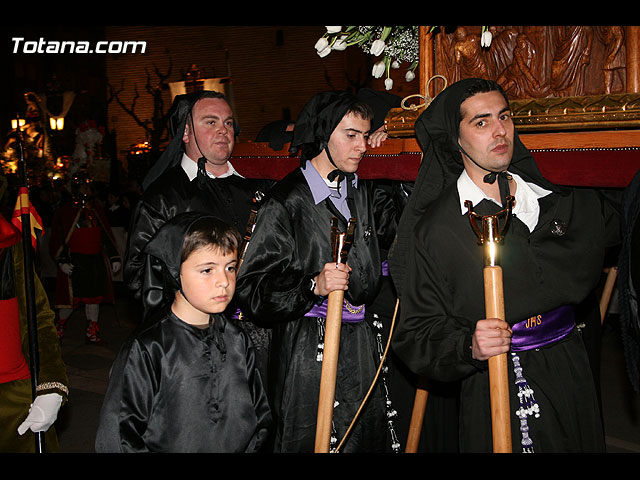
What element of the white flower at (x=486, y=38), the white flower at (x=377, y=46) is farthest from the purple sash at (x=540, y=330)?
the white flower at (x=377, y=46)

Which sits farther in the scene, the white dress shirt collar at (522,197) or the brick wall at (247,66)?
the brick wall at (247,66)

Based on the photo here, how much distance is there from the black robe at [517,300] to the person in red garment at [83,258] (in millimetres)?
6406

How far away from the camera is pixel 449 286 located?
2.76m

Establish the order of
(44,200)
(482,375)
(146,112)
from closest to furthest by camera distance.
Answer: (482,375)
(44,200)
(146,112)

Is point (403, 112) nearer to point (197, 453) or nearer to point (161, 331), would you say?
point (161, 331)

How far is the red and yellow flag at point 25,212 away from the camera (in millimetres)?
3070

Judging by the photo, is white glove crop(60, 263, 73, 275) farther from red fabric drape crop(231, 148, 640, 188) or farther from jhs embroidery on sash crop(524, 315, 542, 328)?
jhs embroidery on sash crop(524, 315, 542, 328)

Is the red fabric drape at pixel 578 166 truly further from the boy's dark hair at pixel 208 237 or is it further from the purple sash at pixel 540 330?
the boy's dark hair at pixel 208 237

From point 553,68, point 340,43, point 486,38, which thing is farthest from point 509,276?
point 340,43

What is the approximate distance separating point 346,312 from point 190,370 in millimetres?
1148

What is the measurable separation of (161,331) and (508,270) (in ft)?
4.58

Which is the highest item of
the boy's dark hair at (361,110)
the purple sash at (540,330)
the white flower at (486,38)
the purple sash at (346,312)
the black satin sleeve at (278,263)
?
the white flower at (486,38)

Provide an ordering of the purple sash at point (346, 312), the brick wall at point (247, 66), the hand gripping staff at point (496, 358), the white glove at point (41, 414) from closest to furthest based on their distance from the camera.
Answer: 1. the hand gripping staff at point (496, 358)
2. the white glove at point (41, 414)
3. the purple sash at point (346, 312)
4. the brick wall at point (247, 66)

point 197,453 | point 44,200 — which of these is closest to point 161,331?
point 197,453
